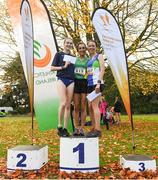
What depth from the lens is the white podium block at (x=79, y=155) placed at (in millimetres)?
7211

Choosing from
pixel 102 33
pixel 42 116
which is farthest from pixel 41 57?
pixel 102 33

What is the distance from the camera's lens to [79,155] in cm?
720

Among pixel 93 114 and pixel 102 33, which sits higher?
pixel 102 33

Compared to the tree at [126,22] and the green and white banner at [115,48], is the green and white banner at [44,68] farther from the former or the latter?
the tree at [126,22]

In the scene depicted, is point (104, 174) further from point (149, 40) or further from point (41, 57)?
point (149, 40)

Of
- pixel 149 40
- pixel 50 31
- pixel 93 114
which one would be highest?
pixel 149 40

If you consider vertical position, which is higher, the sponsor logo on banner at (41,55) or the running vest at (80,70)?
the sponsor logo on banner at (41,55)

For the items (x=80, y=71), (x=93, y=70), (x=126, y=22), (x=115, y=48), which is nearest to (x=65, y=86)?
(x=80, y=71)

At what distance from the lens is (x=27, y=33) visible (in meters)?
8.52

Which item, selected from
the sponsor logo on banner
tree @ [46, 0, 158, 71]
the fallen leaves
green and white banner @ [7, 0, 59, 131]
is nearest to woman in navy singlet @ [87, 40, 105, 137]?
the fallen leaves

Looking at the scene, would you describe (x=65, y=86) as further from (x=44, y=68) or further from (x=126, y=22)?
(x=126, y=22)

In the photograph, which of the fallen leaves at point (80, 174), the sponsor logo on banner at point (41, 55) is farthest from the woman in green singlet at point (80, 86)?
the sponsor logo on banner at point (41, 55)

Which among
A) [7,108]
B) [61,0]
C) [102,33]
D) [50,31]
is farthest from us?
[7,108]

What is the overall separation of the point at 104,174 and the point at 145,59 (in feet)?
46.7
